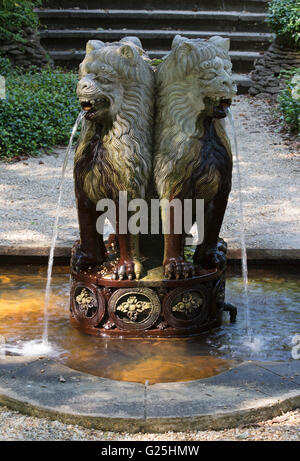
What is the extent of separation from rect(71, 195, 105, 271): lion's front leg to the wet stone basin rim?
0.98 meters

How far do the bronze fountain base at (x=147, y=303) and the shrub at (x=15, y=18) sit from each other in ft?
34.3

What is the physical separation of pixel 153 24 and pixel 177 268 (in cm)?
1267

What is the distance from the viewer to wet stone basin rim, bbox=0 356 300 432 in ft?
11.0

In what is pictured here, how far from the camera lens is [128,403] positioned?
3438mm

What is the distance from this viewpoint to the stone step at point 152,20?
15805 mm

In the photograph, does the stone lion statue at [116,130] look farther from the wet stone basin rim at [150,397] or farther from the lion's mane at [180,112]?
the wet stone basin rim at [150,397]

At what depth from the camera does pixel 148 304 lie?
442cm

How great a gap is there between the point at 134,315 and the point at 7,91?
8.22 meters

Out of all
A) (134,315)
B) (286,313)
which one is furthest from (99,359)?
(286,313)

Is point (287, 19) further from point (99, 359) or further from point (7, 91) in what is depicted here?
point (99, 359)

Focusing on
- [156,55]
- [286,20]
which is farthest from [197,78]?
[156,55]

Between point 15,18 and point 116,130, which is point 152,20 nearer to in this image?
point 15,18

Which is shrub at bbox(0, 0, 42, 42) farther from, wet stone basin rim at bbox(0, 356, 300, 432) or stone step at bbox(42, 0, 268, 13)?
wet stone basin rim at bbox(0, 356, 300, 432)

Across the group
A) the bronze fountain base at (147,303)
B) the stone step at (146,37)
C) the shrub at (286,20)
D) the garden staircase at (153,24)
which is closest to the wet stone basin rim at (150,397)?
the bronze fountain base at (147,303)
